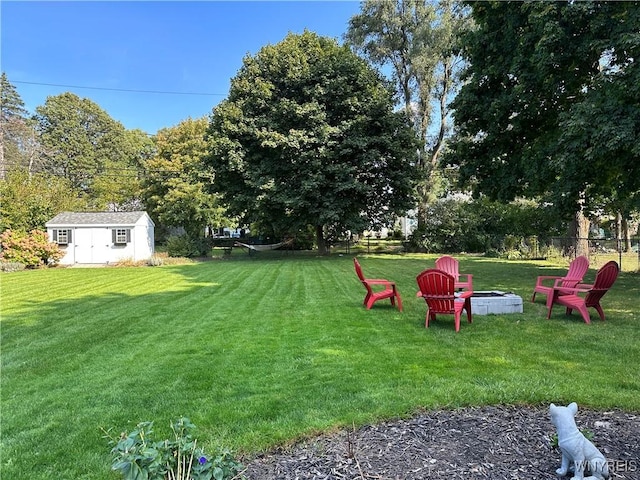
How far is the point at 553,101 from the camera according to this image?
11.3 metres

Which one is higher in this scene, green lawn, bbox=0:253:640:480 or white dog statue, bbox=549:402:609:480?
white dog statue, bbox=549:402:609:480

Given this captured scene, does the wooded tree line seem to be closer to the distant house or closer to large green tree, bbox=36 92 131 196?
the distant house

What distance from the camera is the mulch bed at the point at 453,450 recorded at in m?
2.27

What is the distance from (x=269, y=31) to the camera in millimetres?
22234

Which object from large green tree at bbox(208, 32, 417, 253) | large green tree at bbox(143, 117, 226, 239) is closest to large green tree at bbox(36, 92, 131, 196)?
large green tree at bbox(143, 117, 226, 239)

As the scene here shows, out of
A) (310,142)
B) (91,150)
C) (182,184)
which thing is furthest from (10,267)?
(91,150)

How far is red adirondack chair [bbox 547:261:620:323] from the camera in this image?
19.2 feet

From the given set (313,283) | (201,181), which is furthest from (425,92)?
(313,283)

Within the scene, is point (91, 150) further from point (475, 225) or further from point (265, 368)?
point (265, 368)

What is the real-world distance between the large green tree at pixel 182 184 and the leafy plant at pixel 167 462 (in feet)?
79.2

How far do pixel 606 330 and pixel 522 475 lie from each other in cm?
457

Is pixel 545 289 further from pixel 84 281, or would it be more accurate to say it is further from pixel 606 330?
pixel 84 281

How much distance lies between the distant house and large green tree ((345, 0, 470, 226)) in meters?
16.4

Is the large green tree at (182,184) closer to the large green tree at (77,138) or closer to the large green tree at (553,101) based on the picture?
the large green tree at (77,138)
